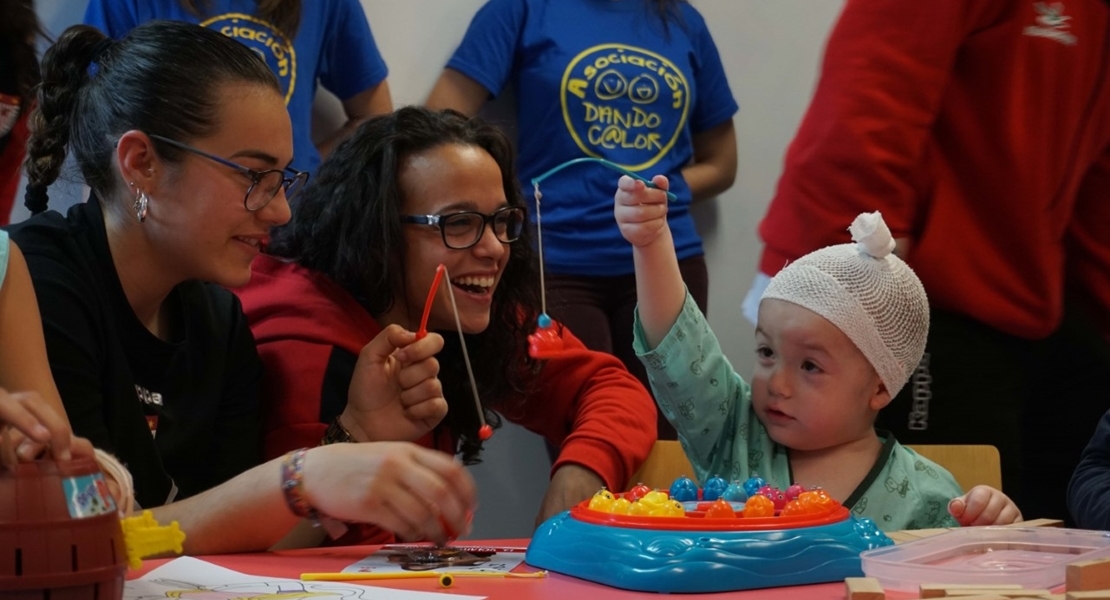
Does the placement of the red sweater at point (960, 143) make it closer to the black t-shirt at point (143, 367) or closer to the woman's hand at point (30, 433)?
the black t-shirt at point (143, 367)

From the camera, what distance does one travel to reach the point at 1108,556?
116cm

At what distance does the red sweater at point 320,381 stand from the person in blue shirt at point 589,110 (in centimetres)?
75

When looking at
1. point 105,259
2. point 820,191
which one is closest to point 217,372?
point 105,259

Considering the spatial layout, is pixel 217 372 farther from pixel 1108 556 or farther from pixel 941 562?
pixel 1108 556

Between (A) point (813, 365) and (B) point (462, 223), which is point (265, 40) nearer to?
(B) point (462, 223)

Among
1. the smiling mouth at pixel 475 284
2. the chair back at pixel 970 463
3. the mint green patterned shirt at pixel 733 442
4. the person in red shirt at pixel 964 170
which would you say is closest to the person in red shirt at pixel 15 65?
the smiling mouth at pixel 475 284

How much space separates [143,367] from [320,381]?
25 centimetres

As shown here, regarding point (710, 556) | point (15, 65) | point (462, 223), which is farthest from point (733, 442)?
point (15, 65)

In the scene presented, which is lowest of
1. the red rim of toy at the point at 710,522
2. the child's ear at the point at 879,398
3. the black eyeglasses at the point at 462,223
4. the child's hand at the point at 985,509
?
the child's hand at the point at 985,509

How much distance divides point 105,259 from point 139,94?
23 cm

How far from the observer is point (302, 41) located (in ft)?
8.52

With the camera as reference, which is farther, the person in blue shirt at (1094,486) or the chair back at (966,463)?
the chair back at (966,463)

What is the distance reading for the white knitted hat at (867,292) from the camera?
1.73 meters

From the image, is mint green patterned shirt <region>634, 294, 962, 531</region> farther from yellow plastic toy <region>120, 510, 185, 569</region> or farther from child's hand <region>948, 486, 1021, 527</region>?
yellow plastic toy <region>120, 510, 185, 569</region>
